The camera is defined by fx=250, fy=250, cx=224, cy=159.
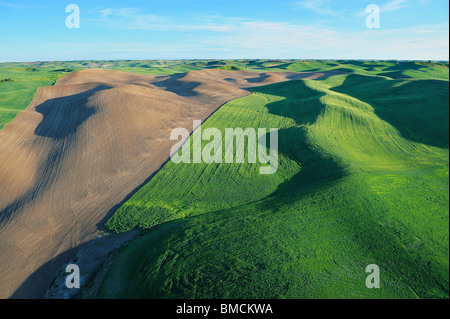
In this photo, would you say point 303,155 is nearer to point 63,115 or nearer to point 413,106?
point 413,106

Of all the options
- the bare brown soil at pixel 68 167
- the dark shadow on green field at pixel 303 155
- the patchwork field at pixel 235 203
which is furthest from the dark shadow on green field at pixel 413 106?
the bare brown soil at pixel 68 167

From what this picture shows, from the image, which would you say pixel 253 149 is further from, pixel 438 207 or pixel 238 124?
pixel 438 207

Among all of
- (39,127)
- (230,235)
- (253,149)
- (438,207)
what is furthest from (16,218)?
(438,207)

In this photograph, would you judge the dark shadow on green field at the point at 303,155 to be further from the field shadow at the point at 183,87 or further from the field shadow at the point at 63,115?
the field shadow at the point at 63,115

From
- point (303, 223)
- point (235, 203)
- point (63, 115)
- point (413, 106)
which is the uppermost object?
point (413, 106)

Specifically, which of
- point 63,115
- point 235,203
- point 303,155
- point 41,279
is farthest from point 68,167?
point 303,155
